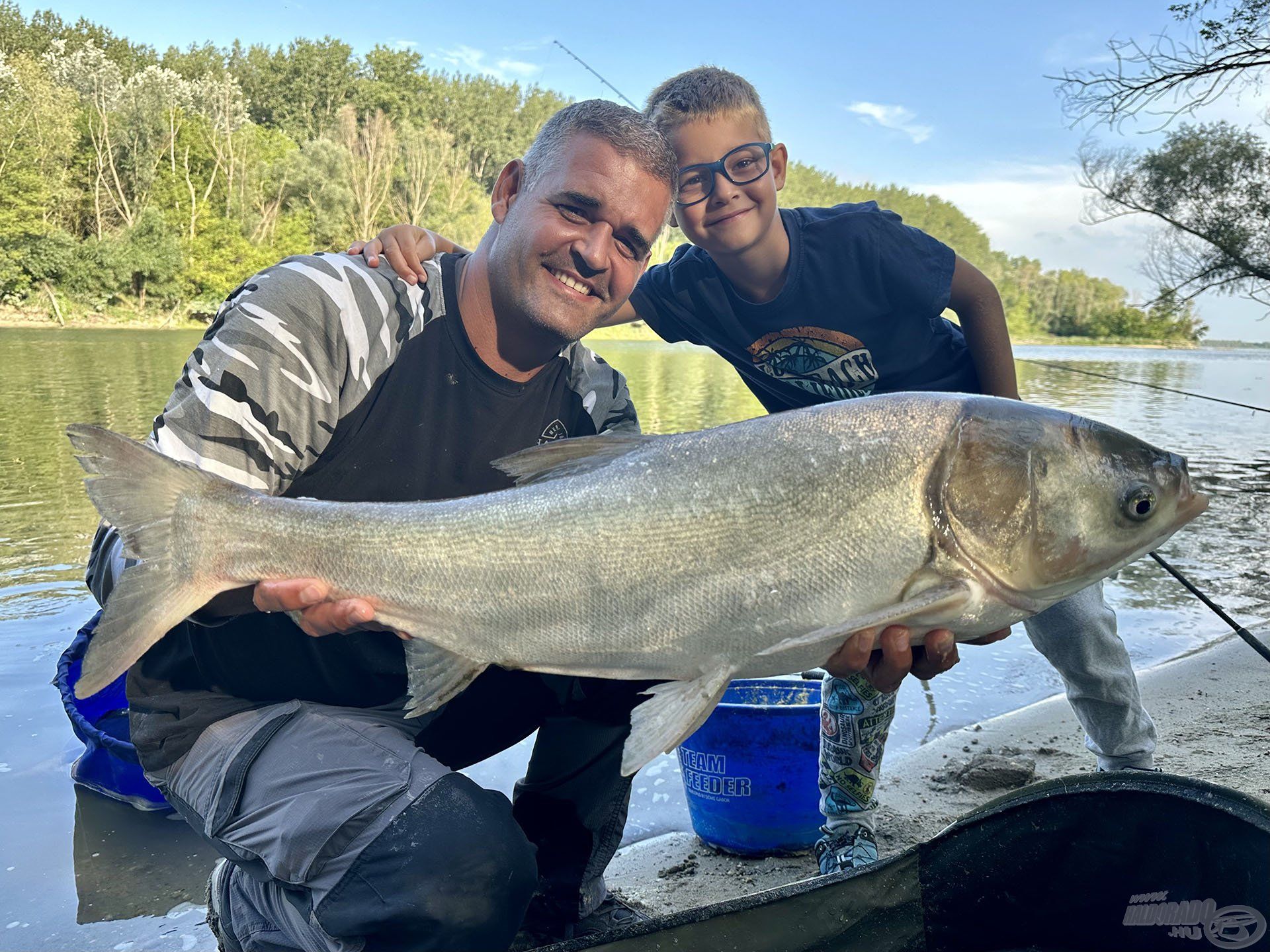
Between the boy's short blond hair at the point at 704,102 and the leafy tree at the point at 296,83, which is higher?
the leafy tree at the point at 296,83

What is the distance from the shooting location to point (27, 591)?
614 centimetres

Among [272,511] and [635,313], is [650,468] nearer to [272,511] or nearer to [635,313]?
[272,511]

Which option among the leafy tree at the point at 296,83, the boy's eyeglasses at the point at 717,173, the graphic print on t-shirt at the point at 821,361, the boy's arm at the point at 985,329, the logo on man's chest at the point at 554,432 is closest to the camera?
the logo on man's chest at the point at 554,432

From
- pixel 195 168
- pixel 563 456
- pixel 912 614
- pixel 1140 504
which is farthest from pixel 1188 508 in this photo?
pixel 195 168

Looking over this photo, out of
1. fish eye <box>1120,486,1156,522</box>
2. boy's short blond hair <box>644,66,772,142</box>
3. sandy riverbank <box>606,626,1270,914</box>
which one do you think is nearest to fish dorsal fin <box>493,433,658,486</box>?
fish eye <box>1120,486,1156,522</box>

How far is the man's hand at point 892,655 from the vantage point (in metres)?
2.11

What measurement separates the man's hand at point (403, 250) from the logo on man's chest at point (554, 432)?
62 cm

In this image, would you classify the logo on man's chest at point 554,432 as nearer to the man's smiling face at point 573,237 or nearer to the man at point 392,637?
the man at point 392,637

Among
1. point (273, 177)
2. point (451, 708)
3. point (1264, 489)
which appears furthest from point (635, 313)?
point (273, 177)

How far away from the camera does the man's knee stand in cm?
211

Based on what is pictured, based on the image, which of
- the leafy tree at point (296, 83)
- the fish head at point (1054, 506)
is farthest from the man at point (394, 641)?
the leafy tree at point (296, 83)

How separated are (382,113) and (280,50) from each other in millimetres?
11001

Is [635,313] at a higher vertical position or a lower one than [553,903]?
higher

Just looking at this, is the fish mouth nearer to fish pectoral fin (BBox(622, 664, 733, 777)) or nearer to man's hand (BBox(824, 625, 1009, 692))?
man's hand (BBox(824, 625, 1009, 692))
